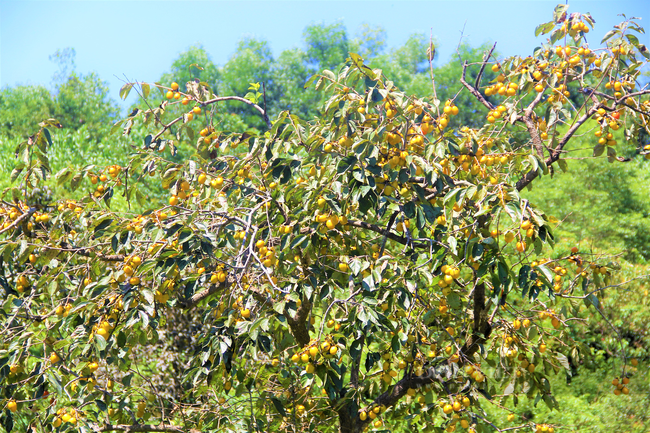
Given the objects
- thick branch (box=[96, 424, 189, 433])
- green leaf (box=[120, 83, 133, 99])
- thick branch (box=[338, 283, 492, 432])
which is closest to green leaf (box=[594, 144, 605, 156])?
thick branch (box=[338, 283, 492, 432])

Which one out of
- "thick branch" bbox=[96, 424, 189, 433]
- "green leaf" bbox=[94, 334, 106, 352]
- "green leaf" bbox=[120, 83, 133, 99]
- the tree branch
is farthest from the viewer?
the tree branch

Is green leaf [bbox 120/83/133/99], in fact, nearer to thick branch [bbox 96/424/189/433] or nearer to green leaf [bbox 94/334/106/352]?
green leaf [bbox 94/334/106/352]

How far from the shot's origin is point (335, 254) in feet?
8.61

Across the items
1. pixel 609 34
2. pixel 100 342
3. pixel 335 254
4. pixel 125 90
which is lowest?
pixel 100 342

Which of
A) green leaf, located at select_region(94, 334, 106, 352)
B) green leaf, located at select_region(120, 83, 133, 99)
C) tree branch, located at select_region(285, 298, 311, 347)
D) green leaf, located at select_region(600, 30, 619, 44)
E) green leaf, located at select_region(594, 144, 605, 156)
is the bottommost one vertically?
green leaf, located at select_region(94, 334, 106, 352)

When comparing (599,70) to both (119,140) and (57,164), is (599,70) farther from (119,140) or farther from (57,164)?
(119,140)

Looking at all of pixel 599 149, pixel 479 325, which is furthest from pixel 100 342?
pixel 599 149

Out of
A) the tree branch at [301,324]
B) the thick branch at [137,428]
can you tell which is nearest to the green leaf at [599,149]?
the tree branch at [301,324]

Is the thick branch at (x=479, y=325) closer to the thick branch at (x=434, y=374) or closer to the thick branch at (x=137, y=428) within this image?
the thick branch at (x=434, y=374)

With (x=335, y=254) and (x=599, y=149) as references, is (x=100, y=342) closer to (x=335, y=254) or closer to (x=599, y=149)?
(x=335, y=254)

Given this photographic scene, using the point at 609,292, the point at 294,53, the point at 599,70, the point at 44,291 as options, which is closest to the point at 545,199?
the point at 609,292

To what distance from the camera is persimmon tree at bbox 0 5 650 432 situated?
206 cm

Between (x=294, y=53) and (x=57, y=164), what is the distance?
15163mm

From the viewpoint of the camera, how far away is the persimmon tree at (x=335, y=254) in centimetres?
A: 206
